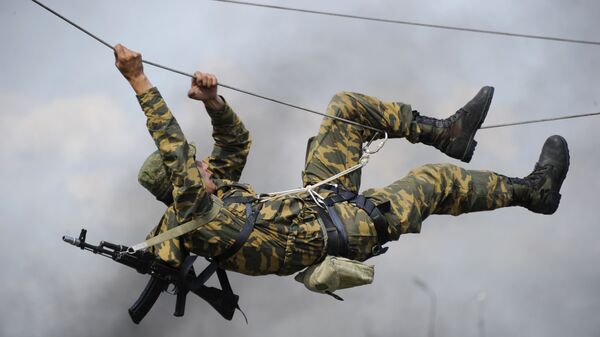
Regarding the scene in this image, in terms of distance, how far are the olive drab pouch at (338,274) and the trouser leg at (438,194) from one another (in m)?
0.79

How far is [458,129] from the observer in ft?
48.3

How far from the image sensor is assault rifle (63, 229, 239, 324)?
13.2m

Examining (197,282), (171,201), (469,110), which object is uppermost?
(469,110)

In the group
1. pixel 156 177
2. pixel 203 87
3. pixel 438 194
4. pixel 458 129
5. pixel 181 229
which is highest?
pixel 203 87

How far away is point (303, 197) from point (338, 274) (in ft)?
3.89

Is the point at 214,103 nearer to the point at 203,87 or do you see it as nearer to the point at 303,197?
the point at 203,87

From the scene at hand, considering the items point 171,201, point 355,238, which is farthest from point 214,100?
point 355,238

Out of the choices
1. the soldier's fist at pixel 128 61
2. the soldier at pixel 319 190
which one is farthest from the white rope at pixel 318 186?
the soldier's fist at pixel 128 61

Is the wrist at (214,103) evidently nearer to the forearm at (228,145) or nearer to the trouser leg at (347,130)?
the forearm at (228,145)

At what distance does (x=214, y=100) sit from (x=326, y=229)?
180 cm

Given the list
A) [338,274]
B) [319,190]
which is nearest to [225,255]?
[338,274]

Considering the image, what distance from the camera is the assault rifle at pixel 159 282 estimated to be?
13.2 metres

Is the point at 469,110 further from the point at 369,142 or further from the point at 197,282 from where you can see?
the point at 197,282

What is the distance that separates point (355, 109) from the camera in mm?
14469
